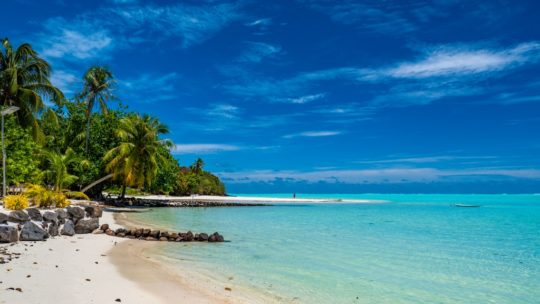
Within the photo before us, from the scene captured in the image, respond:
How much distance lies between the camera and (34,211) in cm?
1543

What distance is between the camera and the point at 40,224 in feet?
50.3

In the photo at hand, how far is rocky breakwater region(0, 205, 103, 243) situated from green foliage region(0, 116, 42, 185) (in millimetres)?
9880

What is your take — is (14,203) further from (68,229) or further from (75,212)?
(68,229)

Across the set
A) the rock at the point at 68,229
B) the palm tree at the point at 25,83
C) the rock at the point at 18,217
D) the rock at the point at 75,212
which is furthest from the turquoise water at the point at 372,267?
the palm tree at the point at 25,83

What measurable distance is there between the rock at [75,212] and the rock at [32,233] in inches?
182

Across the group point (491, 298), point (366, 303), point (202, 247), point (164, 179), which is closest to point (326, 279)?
point (366, 303)

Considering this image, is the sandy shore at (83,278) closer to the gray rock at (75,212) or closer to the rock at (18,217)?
the rock at (18,217)

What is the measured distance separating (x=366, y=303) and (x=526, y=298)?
14.5ft

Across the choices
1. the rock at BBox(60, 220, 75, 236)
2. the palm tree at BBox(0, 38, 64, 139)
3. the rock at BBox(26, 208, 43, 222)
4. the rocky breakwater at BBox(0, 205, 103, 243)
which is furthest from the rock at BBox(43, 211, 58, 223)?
the palm tree at BBox(0, 38, 64, 139)

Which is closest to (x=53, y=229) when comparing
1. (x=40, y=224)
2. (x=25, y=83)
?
(x=40, y=224)

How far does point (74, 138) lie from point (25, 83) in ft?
46.5

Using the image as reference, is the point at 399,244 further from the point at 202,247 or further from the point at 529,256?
the point at 202,247

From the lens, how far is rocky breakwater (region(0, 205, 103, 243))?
13070 millimetres

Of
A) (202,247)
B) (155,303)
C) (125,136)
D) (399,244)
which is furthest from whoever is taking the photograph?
(125,136)
